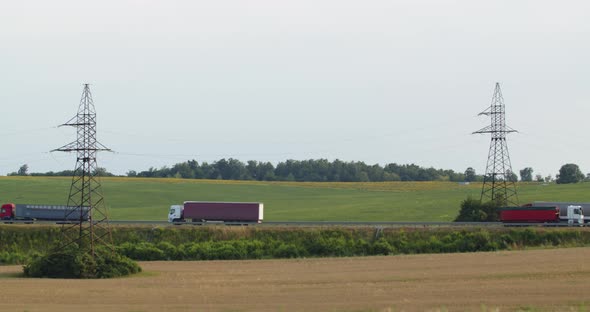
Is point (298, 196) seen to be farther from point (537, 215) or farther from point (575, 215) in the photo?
point (537, 215)

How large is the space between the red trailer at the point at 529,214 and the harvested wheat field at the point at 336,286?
1486cm

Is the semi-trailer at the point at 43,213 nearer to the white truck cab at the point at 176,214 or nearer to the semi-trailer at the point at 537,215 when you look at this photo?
the white truck cab at the point at 176,214

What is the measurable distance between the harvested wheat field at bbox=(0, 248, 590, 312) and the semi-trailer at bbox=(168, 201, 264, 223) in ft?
66.5

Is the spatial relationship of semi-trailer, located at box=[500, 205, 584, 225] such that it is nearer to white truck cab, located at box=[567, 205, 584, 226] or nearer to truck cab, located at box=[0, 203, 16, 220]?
white truck cab, located at box=[567, 205, 584, 226]

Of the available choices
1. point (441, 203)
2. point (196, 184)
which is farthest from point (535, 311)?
point (196, 184)

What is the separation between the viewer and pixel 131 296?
4297 centimetres

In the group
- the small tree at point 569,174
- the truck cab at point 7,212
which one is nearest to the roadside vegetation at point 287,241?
the truck cab at point 7,212

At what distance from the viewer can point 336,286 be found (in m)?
46.0

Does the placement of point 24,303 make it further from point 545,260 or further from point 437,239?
point 437,239

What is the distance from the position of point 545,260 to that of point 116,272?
91.8 feet

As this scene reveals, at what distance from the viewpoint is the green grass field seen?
4119 inches

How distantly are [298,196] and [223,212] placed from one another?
56961 millimetres

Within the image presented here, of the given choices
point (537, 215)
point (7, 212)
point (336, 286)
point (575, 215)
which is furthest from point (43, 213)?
point (575, 215)

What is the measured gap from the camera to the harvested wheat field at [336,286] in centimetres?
3841
